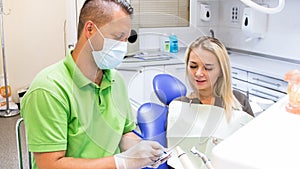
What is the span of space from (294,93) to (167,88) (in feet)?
2.14

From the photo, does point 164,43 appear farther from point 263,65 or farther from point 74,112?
point 263,65

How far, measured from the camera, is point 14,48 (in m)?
4.48

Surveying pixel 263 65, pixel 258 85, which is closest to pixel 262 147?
pixel 258 85

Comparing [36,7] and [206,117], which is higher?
[36,7]

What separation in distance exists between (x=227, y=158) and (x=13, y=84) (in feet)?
14.9

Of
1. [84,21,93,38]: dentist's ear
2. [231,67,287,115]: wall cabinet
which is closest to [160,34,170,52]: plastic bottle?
[84,21,93,38]: dentist's ear

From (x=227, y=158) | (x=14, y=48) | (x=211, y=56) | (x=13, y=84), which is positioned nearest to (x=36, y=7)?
(x=14, y=48)

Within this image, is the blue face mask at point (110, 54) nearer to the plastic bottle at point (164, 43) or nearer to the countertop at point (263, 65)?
the plastic bottle at point (164, 43)

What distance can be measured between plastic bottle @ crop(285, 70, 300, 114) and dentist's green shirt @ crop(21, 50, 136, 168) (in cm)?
68

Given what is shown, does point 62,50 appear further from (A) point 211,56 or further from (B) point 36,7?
(A) point 211,56

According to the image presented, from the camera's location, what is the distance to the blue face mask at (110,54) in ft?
3.78

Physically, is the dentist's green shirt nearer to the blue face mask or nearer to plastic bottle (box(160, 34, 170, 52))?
the blue face mask

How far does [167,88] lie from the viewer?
1355 mm

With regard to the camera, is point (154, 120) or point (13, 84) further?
point (13, 84)
